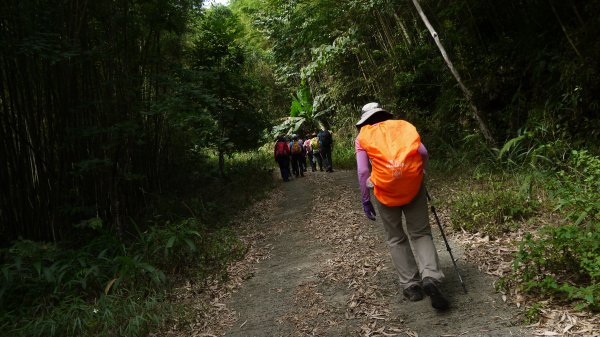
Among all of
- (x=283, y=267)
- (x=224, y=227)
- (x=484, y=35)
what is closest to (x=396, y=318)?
(x=283, y=267)

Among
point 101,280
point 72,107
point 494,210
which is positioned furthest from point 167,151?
point 494,210

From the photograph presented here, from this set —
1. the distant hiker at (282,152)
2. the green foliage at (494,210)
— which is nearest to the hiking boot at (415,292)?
the green foliage at (494,210)

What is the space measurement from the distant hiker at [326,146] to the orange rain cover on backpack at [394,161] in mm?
11107

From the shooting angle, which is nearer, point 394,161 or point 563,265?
point 394,161

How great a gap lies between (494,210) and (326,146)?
9.97 metres

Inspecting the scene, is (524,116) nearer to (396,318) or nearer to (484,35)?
(484,35)

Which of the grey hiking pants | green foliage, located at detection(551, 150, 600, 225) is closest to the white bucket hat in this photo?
the grey hiking pants

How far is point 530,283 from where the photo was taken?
321 centimetres

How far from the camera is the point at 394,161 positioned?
334 centimetres

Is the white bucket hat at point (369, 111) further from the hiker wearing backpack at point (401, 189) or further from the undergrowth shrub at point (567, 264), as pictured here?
the undergrowth shrub at point (567, 264)

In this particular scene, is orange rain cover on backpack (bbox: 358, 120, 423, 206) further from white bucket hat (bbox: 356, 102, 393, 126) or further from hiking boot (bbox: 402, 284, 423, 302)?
hiking boot (bbox: 402, 284, 423, 302)

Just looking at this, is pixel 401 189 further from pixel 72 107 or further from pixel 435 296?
pixel 72 107

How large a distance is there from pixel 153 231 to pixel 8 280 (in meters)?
2.00

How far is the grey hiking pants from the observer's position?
11.4 feet
